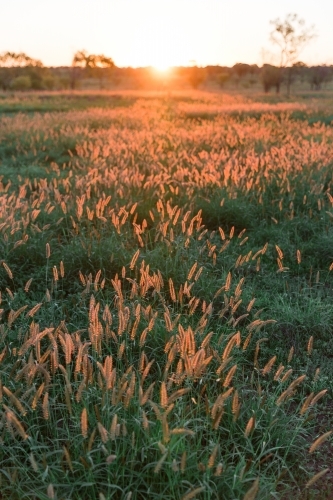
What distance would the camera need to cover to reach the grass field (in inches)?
79.0

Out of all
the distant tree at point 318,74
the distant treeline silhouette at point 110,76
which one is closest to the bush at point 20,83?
the distant treeline silhouette at point 110,76

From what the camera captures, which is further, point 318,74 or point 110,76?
point 110,76

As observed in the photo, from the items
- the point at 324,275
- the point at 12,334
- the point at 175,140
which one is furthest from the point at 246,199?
the point at 175,140

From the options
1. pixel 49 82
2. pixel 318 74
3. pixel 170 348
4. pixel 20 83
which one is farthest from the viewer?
pixel 318 74

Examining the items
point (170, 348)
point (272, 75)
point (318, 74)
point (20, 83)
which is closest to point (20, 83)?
point (20, 83)

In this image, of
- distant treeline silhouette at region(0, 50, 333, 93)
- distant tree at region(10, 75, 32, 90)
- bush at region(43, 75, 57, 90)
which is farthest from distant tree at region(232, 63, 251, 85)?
distant tree at region(10, 75, 32, 90)

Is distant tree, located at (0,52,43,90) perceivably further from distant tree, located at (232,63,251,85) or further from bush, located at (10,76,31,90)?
distant tree, located at (232,63,251,85)

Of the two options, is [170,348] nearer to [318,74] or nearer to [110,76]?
[318,74]

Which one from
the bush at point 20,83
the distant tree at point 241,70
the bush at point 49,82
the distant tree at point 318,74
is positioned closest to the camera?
the bush at point 20,83

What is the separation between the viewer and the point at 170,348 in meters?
2.72

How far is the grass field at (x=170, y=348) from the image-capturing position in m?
2.01

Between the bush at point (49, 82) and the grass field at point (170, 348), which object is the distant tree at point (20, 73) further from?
the grass field at point (170, 348)

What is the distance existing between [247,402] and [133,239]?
2.65 m

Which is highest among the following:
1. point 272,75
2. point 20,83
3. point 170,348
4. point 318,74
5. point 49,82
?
point 318,74
